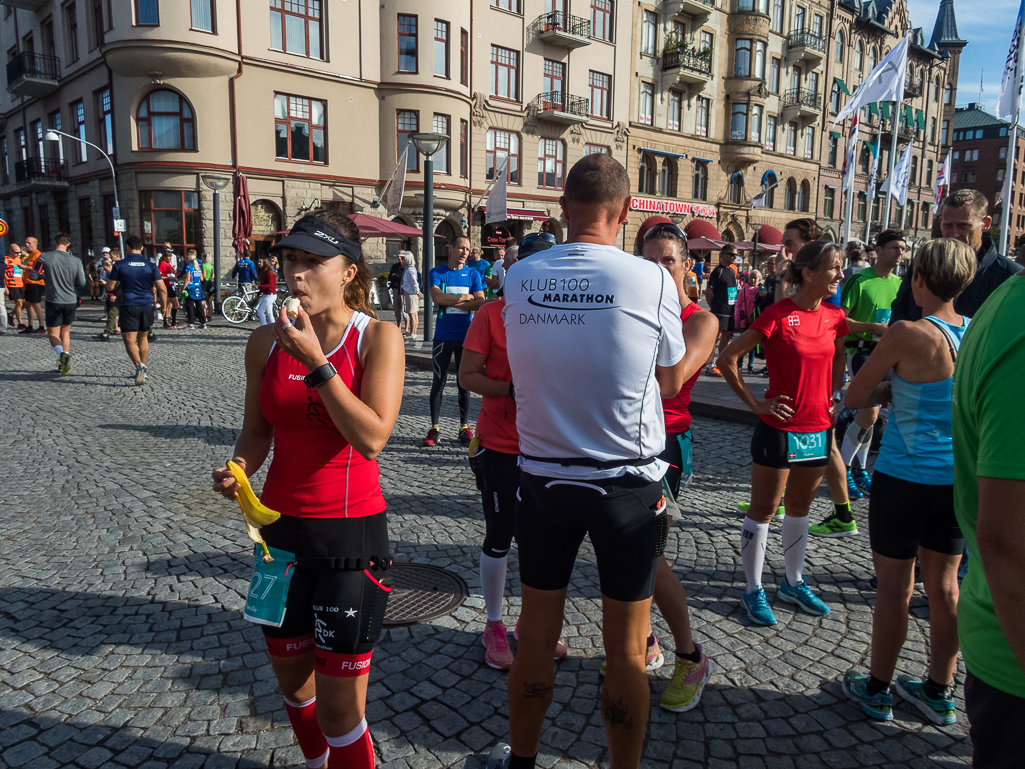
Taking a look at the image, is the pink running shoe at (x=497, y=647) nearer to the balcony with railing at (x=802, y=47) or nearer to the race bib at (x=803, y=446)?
the race bib at (x=803, y=446)

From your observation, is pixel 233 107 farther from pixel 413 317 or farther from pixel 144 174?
pixel 413 317

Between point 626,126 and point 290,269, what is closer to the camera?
point 290,269

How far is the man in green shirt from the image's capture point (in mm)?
1189

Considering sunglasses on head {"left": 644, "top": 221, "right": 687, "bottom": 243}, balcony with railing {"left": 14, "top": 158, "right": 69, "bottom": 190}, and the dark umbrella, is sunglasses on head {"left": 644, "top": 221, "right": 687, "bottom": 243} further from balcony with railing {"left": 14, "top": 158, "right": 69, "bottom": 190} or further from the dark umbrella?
balcony with railing {"left": 14, "top": 158, "right": 69, "bottom": 190}

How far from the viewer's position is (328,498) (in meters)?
2.11

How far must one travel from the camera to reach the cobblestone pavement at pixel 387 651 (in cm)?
260

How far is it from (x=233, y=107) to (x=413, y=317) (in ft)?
42.6

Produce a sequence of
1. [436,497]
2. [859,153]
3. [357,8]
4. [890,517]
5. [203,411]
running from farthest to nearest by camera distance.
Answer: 1. [859,153]
2. [357,8]
3. [203,411]
4. [436,497]
5. [890,517]

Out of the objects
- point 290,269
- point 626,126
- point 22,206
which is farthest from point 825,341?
point 22,206

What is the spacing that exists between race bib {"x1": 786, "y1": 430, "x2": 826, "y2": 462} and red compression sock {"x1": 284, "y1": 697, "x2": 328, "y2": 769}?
8.16 feet

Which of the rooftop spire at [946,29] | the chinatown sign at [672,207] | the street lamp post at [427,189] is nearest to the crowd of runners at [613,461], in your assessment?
the street lamp post at [427,189]

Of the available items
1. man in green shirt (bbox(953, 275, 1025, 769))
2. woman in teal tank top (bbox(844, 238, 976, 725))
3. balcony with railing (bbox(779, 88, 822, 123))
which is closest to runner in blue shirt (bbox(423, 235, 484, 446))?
woman in teal tank top (bbox(844, 238, 976, 725))

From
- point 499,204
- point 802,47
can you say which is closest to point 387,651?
point 499,204

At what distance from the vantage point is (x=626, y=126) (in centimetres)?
3228
